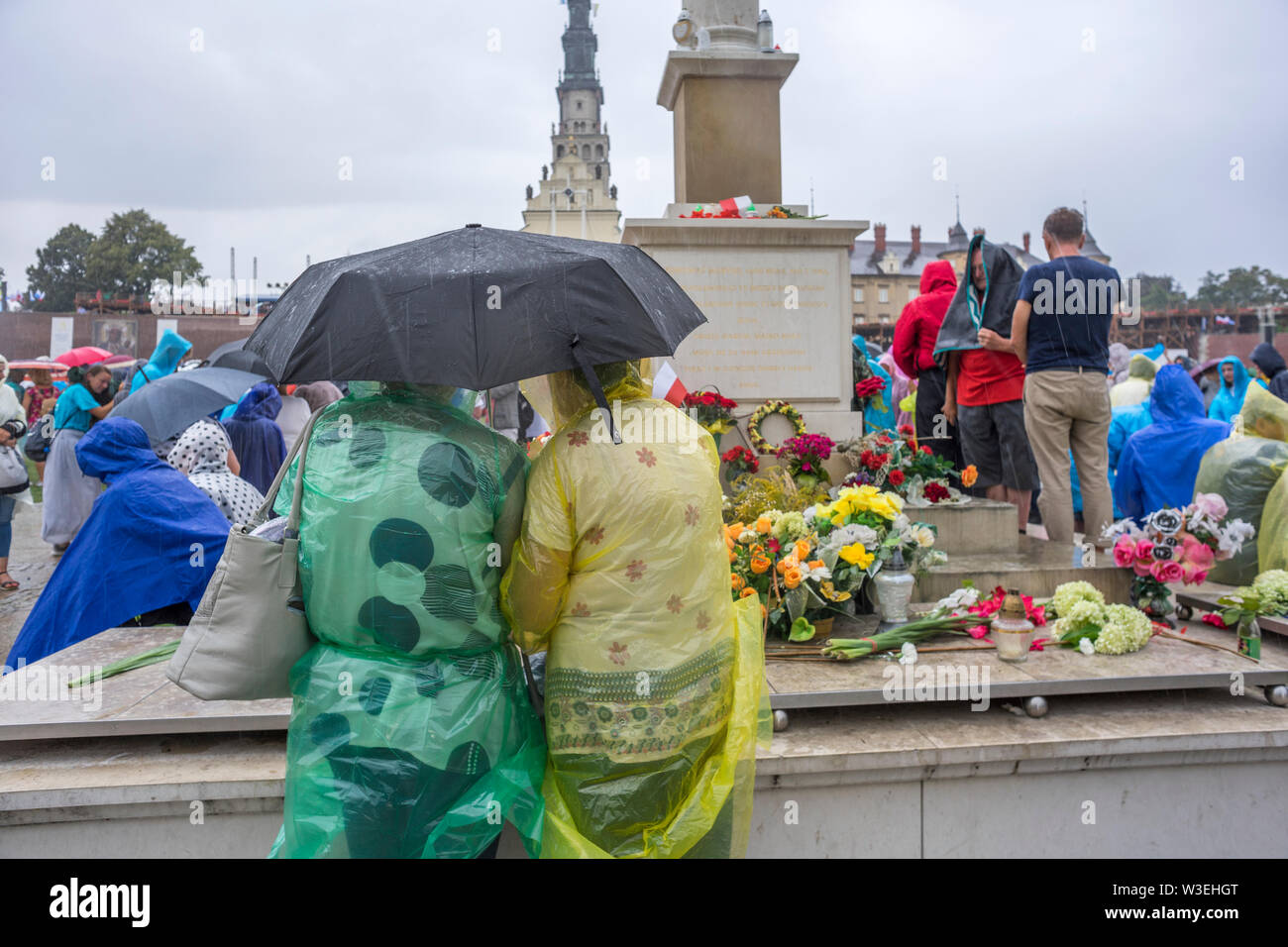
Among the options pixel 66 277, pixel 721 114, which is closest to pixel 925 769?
pixel 721 114

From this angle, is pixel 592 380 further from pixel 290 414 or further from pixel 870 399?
pixel 290 414

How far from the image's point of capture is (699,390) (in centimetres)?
628

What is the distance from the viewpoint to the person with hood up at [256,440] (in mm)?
6488

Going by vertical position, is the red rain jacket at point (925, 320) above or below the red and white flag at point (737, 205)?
below

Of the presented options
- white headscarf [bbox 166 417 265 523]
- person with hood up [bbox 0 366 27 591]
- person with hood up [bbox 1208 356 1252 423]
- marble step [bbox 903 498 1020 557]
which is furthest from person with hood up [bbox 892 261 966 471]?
person with hood up [bbox 0 366 27 591]

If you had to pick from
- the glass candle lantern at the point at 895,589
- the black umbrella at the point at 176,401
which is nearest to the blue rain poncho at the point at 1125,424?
the glass candle lantern at the point at 895,589

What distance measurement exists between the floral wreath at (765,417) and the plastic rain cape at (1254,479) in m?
2.38

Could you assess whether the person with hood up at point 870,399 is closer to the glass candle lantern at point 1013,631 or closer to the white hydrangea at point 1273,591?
the white hydrangea at point 1273,591

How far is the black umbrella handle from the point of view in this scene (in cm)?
218

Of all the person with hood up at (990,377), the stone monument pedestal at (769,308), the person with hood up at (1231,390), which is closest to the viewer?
the person with hood up at (990,377)

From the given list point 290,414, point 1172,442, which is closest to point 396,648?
point 290,414

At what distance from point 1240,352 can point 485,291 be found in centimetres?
3545

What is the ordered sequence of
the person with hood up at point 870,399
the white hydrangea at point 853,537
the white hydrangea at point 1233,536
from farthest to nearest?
the person with hood up at point 870,399
the white hydrangea at point 1233,536
the white hydrangea at point 853,537
